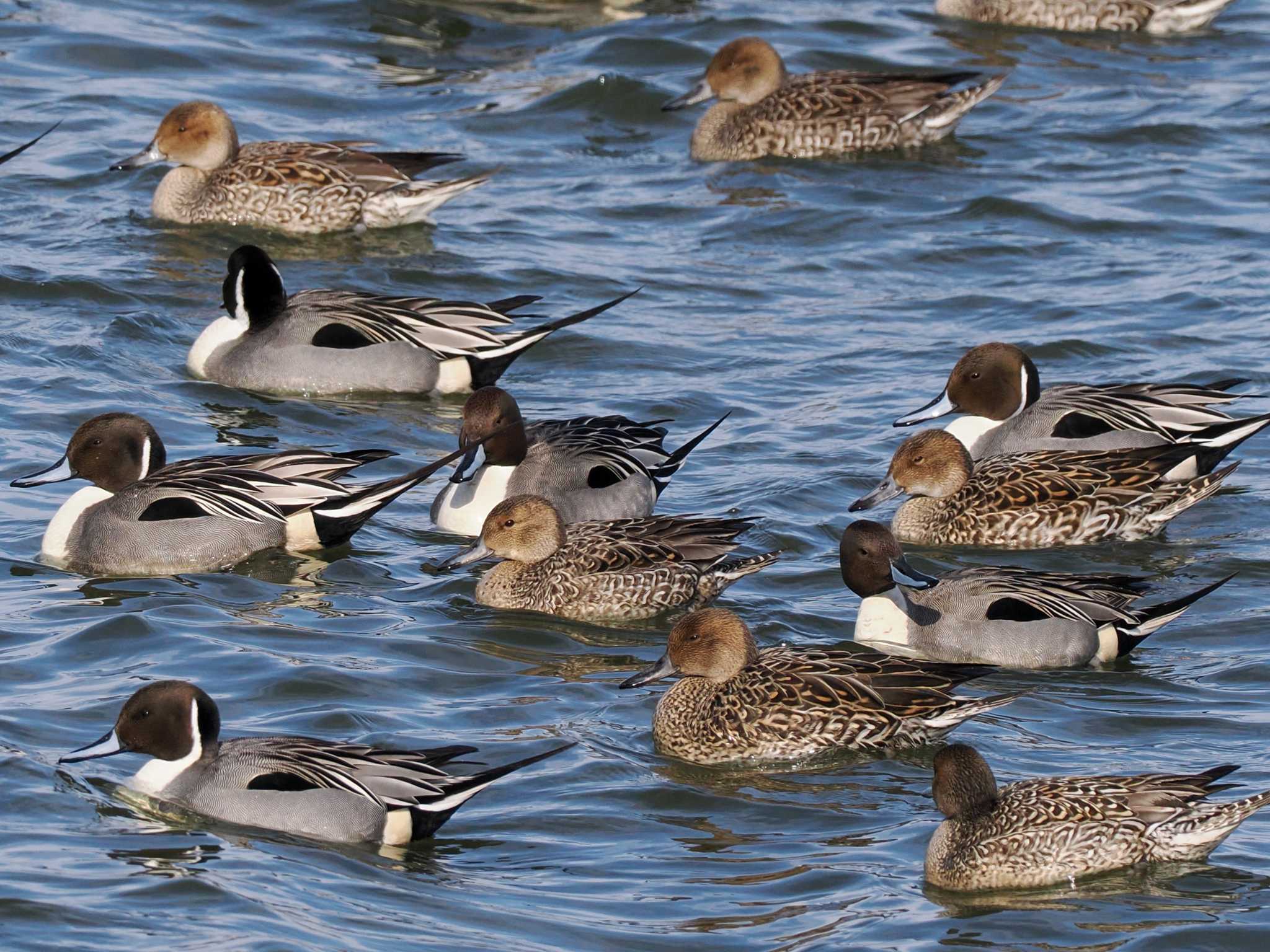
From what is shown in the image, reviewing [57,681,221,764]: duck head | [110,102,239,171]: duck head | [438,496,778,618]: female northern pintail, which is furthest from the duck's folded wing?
[110,102,239,171]: duck head

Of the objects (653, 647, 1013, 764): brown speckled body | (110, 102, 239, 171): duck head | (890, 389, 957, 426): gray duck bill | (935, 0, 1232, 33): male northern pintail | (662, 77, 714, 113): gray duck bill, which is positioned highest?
(935, 0, 1232, 33): male northern pintail

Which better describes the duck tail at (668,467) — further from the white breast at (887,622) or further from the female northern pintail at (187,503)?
the white breast at (887,622)

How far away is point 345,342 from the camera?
11883 millimetres

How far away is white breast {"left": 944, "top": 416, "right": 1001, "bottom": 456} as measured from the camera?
437 inches

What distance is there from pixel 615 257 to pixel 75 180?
3627 millimetres

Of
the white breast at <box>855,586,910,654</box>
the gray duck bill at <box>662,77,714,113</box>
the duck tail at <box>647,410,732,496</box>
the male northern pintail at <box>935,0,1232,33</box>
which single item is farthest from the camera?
the male northern pintail at <box>935,0,1232,33</box>

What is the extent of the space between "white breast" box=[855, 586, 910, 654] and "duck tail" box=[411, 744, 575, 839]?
7.41 ft

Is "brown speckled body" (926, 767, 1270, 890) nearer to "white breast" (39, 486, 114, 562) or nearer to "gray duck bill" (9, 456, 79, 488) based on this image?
"white breast" (39, 486, 114, 562)

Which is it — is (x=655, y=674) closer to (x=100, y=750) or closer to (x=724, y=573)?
(x=724, y=573)

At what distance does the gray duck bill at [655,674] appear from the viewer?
7984 millimetres

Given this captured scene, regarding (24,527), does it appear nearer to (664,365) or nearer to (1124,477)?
(664,365)

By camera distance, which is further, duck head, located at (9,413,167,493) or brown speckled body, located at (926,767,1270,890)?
duck head, located at (9,413,167,493)

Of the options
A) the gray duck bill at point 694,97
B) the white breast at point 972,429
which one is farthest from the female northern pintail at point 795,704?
the gray duck bill at point 694,97

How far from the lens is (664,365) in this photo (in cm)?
1257
